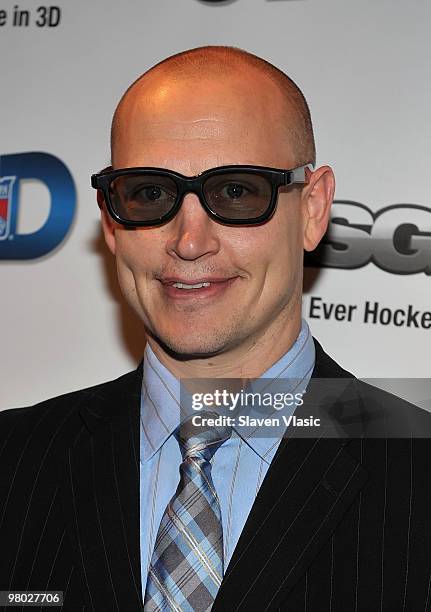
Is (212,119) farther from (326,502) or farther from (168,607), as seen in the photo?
(168,607)

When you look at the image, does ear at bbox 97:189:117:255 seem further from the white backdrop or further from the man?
the white backdrop

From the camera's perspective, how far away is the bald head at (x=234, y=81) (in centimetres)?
174

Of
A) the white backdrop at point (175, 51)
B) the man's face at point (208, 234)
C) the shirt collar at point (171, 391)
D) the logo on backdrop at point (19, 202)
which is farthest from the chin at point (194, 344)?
the logo on backdrop at point (19, 202)

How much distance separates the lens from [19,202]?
254 cm

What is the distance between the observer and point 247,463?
1.70 m

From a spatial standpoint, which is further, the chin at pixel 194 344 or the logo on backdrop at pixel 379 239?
the logo on backdrop at pixel 379 239

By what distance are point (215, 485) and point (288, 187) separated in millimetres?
564

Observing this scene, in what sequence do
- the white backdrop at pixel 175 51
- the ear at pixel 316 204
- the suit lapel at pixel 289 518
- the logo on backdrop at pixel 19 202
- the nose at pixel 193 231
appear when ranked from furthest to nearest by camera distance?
the logo on backdrop at pixel 19 202
the white backdrop at pixel 175 51
the ear at pixel 316 204
the nose at pixel 193 231
the suit lapel at pixel 289 518

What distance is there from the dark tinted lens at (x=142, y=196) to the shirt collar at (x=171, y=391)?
0.94 feet

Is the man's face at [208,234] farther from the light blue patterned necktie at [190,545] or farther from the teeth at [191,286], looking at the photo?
the light blue patterned necktie at [190,545]

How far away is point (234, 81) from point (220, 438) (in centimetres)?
66

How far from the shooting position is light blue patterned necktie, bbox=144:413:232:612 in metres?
1.56

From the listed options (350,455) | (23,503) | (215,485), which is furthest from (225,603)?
(23,503)

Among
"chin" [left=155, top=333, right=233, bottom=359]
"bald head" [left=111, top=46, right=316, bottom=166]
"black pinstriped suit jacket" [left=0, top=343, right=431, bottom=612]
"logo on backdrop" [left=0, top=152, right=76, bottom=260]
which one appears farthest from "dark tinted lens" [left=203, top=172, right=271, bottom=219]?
"logo on backdrop" [left=0, top=152, right=76, bottom=260]
